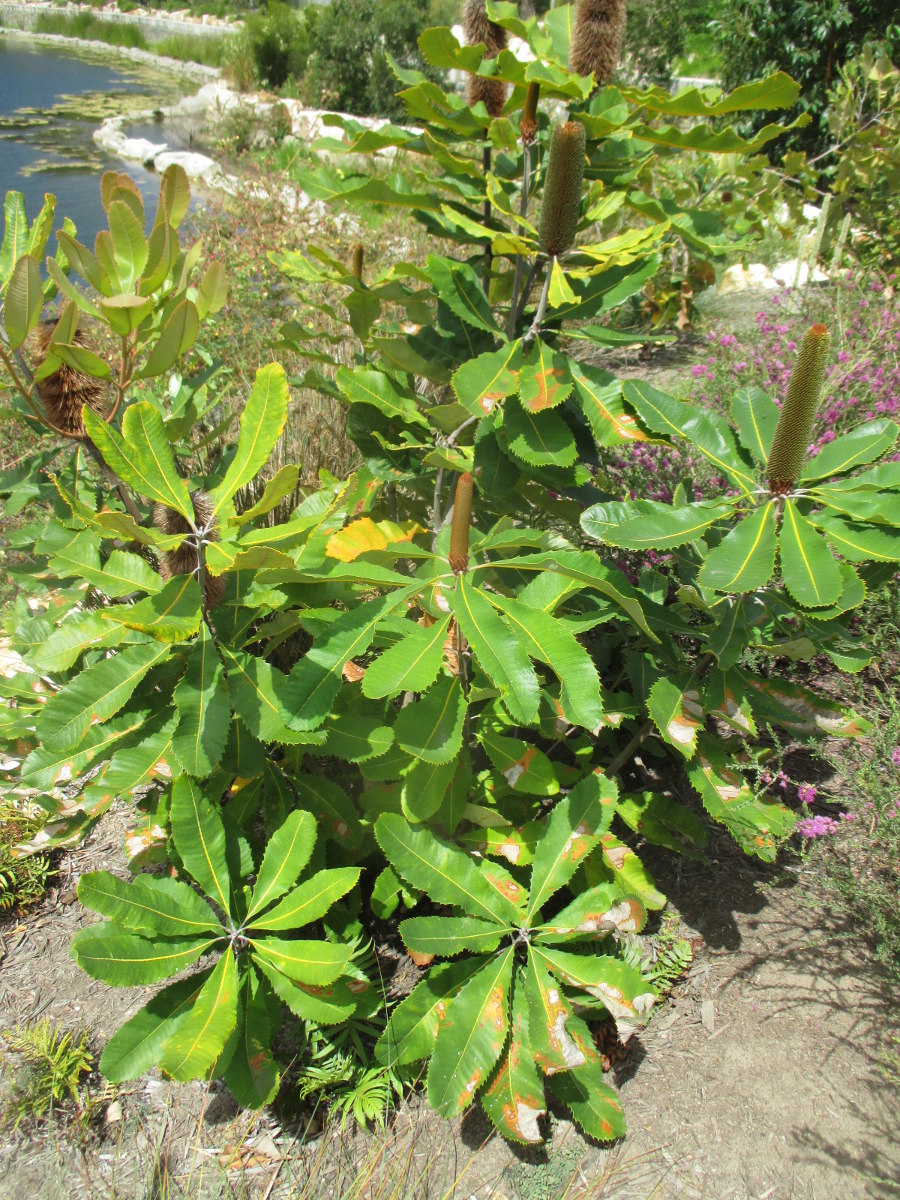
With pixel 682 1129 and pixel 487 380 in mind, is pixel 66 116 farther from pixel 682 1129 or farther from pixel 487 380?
pixel 682 1129

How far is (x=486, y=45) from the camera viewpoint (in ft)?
6.26

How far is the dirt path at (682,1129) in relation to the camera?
1.62 m

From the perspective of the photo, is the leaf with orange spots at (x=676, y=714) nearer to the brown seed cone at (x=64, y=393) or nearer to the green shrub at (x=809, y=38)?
the brown seed cone at (x=64, y=393)

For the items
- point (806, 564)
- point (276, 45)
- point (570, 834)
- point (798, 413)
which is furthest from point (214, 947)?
point (276, 45)

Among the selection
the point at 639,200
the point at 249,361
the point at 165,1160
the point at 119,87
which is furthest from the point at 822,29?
the point at 119,87

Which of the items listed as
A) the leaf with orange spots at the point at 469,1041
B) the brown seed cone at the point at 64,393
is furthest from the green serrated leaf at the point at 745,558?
the brown seed cone at the point at 64,393

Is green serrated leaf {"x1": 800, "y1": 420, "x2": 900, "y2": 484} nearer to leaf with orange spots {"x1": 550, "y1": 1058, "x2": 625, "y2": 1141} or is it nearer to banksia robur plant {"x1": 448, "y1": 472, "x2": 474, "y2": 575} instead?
banksia robur plant {"x1": 448, "y1": 472, "x2": 474, "y2": 575}

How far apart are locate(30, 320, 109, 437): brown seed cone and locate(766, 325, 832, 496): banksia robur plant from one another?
1399mm

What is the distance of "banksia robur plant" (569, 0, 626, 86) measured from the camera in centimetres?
211

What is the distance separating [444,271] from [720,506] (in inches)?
31.2

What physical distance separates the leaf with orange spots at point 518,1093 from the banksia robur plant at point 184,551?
1061 mm

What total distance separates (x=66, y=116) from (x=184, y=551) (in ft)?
66.0

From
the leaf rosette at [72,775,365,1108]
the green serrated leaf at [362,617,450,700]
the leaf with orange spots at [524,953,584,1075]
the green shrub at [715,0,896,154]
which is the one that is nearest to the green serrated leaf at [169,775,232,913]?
the leaf rosette at [72,775,365,1108]

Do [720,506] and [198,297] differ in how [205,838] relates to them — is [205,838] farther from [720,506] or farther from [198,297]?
[720,506]
